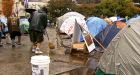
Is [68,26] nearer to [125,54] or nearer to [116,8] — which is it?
[125,54]

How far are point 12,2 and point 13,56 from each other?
92.8 feet

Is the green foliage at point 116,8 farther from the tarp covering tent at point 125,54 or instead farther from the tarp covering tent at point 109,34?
the tarp covering tent at point 125,54

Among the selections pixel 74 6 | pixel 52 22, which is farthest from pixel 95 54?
pixel 74 6

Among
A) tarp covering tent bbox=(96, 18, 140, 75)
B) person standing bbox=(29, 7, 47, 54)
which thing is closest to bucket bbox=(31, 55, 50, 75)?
tarp covering tent bbox=(96, 18, 140, 75)

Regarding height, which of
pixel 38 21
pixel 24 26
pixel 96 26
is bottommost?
pixel 24 26

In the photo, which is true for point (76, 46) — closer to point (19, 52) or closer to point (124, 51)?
point (19, 52)

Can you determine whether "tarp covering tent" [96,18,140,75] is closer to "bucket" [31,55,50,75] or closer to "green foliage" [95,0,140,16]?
"bucket" [31,55,50,75]

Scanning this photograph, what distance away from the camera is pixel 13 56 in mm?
14141

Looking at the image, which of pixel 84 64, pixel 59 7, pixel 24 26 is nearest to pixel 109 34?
pixel 84 64

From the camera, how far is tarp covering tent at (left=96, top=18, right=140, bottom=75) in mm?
9227

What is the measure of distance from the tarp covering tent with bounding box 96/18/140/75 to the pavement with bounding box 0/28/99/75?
1424 millimetres

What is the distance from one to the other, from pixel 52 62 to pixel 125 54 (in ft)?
13.2

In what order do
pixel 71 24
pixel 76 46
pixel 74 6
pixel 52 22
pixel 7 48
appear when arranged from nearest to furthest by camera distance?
pixel 76 46 < pixel 7 48 < pixel 71 24 < pixel 52 22 < pixel 74 6

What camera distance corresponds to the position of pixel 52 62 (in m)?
12.9
